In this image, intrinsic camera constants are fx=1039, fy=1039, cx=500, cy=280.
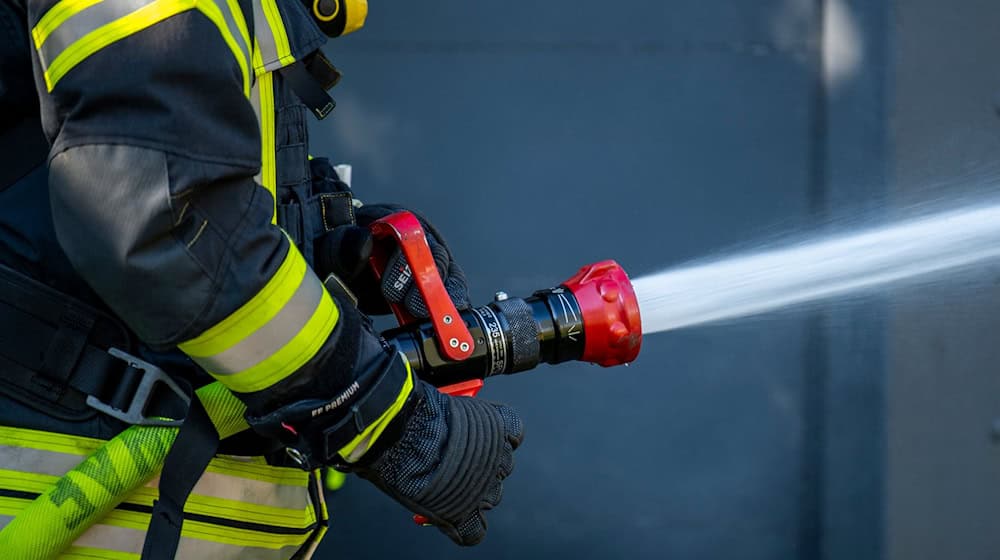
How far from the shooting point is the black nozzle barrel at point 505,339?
1.70 m

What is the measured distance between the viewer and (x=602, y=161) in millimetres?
3074

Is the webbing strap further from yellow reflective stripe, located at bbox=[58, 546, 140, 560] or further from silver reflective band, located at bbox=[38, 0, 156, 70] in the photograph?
silver reflective band, located at bbox=[38, 0, 156, 70]

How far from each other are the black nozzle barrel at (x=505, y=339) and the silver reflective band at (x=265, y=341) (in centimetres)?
30

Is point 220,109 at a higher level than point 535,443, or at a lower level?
higher

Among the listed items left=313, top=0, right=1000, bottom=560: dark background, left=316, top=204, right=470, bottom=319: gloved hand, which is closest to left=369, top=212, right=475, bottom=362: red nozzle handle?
left=316, top=204, right=470, bottom=319: gloved hand

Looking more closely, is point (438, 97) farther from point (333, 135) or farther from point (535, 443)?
point (535, 443)

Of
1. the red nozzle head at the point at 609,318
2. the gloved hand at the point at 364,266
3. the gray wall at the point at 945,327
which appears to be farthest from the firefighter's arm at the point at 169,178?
the gray wall at the point at 945,327

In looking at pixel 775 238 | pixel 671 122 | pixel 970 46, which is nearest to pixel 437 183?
pixel 671 122

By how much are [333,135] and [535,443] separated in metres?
1.10

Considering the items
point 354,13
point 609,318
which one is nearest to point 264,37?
point 354,13

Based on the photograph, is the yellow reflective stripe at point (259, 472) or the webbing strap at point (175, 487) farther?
the yellow reflective stripe at point (259, 472)

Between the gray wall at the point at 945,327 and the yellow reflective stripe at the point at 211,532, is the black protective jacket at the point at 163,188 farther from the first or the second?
the gray wall at the point at 945,327

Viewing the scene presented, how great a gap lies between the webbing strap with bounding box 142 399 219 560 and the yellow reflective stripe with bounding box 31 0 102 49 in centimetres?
56

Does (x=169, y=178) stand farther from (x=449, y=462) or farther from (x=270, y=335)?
(x=449, y=462)
